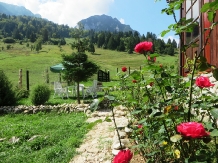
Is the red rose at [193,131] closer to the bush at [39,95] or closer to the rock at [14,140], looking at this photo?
the rock at [14,140]

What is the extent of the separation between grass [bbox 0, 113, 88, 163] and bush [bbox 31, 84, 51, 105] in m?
1.83

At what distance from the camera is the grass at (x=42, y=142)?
11.3 ft

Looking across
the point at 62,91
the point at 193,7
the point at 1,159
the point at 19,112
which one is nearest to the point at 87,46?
the point at 62,91

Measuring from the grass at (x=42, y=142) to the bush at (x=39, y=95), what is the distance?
1834 mm

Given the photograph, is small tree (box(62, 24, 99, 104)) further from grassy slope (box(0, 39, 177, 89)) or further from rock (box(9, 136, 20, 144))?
grassy slope (box(0, 39, 177, 89))

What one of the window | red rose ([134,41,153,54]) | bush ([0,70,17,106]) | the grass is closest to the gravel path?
the grass

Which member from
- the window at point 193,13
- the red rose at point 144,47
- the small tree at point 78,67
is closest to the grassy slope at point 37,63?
the small tree at point 78,67

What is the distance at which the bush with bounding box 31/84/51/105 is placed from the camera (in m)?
8.01

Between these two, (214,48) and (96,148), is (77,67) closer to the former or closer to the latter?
(96,148)

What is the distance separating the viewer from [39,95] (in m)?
8.06

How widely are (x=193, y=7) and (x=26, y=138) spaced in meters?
4.88

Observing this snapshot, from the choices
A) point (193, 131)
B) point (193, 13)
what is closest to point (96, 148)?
point (193, 131)

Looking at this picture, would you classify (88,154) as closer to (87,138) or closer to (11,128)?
(87,138)

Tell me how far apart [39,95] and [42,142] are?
4.17 meters
